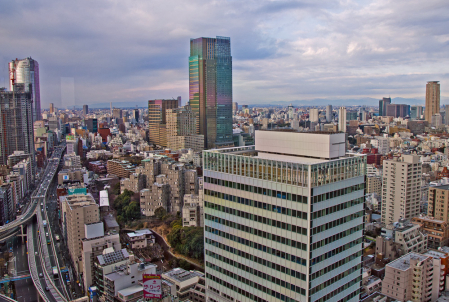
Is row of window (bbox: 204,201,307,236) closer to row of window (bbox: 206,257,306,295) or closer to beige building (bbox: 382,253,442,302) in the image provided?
row of window (bbox: 206,257,306,295)

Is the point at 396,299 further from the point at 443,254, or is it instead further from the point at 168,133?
the point at 168,133

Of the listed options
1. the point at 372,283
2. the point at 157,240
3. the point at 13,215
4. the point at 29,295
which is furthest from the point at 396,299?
the point at 13,215

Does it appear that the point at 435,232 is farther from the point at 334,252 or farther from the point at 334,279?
the point at 334,252

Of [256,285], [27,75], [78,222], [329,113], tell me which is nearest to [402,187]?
[256,285]

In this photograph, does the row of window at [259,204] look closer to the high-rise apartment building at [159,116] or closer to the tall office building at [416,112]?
the high-rise apartment building at [159,116]

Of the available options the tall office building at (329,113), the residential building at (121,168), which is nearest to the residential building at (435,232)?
the residential building at (121,168)
